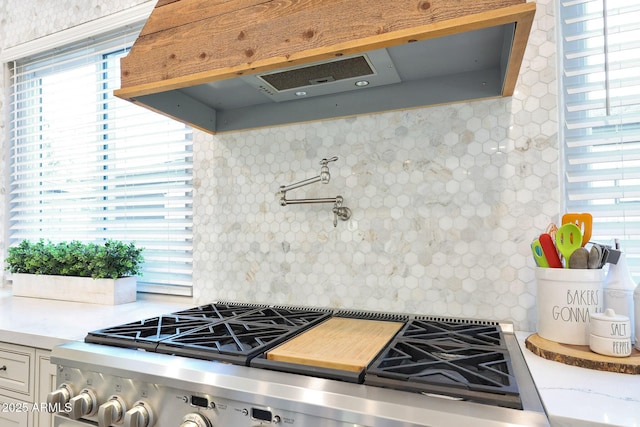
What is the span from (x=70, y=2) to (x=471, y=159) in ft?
8.08

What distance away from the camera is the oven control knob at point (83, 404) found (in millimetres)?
1060

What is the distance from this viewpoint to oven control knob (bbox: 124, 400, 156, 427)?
0.97m

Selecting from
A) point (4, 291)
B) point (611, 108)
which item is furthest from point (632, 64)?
point (4, 291)

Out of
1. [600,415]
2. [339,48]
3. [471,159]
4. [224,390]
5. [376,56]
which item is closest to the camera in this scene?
[600,415]

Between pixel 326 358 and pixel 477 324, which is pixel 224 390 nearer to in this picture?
pixel 326 358

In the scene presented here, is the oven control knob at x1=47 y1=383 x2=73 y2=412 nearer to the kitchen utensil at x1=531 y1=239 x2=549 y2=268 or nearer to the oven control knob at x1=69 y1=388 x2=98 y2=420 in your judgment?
the oven control knob at x1=69 y1=388 x2=98 y2=420

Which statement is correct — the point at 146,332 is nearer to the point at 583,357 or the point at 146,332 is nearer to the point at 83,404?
the point at 83,404

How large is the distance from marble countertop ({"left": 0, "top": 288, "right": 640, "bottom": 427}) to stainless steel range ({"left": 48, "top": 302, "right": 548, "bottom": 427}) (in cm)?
4

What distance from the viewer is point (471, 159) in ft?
4.57

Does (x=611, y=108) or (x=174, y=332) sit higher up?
(x=611, y=108)

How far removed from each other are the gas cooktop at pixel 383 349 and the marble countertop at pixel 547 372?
0.25 ft

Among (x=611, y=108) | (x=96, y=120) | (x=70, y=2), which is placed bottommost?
(x=611, y=108)

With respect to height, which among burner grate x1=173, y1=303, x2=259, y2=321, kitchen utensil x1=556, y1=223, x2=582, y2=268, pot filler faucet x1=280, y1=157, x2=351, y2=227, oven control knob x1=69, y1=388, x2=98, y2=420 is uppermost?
pot filler faucet x1=280, y1=157, x2=351, y2=227

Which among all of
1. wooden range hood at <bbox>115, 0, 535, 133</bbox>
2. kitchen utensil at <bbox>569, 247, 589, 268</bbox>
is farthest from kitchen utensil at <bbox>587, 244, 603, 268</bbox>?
wooden range hood at <bbox>115, 0, 535, 133</bbox>
